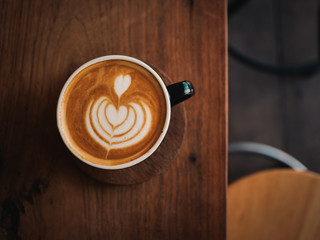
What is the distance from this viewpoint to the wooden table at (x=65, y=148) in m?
0.61

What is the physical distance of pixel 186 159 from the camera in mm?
630

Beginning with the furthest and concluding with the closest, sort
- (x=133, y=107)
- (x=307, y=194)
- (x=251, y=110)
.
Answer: (x=251, y=110)
(x=307, y=194)
(x=133, y=107)

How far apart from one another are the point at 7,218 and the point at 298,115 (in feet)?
4.57

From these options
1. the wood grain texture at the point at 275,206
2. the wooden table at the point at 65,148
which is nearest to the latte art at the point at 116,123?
the wooden table at the point at 65,148

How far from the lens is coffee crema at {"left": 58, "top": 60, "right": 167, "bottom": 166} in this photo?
0.54 meters

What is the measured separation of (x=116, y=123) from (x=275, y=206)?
58 centimetres

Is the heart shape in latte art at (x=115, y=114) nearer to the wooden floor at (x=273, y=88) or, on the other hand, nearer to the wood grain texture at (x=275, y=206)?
the wood grain texture at (x=275, y=206)

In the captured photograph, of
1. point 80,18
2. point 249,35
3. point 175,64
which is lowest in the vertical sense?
point 175,64

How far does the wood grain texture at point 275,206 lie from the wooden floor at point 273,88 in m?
0.55

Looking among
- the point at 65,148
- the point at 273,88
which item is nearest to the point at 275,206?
the point at 65,148

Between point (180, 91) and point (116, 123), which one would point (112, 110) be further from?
point (180, 91)

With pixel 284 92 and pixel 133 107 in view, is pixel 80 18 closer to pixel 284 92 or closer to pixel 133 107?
pixel 133 107

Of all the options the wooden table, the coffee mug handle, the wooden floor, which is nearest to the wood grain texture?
the wooden table

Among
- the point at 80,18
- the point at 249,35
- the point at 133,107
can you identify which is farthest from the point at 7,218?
the point at 249,35
